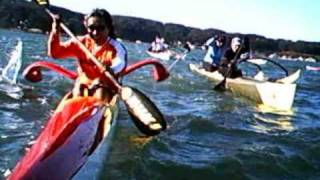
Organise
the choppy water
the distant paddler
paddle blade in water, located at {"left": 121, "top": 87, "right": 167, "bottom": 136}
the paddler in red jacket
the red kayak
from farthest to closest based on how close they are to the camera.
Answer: the distant paddler → the choppy water → the paddler in red jacket → paddle blade in water, located at {"left": 121, "top": 87, "right": 167, "bottom": 136} → the red kayak

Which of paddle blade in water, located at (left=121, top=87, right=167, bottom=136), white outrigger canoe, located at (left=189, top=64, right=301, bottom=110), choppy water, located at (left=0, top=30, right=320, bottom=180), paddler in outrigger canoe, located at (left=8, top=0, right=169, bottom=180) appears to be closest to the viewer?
paddler in outrigger canoe, located at (left=8, top=0, right=169, bottom=180)

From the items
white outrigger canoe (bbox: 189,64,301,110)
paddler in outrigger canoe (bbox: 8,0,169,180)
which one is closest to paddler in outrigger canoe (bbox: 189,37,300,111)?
A: white outrigger canoe (bbox: 189,64,301,110)

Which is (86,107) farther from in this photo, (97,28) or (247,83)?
(247,83)

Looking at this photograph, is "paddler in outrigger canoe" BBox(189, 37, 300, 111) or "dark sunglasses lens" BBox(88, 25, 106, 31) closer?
"dark sunglasses lens" BBox(88, 25, 106, 31)

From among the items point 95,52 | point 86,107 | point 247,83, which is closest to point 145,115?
point 86,107

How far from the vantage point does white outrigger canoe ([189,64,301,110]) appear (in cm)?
1644

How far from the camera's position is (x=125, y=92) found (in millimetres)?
7977

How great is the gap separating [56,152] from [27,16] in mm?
131526

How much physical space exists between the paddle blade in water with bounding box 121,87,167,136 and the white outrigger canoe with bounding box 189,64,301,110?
9244mm

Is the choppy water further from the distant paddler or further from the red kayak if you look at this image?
the distant paddler

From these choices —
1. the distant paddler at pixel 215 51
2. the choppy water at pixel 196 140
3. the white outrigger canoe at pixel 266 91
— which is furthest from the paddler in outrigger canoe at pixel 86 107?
the distant paddler at pixel 215 51

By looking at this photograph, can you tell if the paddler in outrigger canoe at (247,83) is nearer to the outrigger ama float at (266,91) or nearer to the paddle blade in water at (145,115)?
the outrigger ama float at (266,91)

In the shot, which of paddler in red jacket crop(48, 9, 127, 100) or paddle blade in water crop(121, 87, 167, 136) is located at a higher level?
paddler in red jacket crop(48, 9, 127, 100)

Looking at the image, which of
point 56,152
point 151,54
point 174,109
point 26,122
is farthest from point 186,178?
point 151,54
